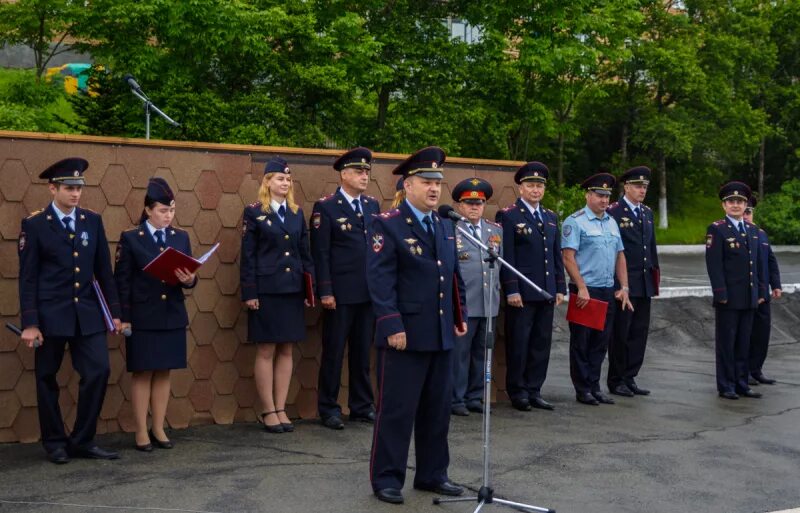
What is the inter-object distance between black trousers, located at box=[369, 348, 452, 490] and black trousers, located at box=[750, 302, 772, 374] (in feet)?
20.9

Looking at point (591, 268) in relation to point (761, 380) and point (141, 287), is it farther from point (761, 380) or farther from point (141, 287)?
point (141, 287)

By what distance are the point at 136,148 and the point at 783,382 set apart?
7.73 metres

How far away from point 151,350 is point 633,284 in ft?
16.8

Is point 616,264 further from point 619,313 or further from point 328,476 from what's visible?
point 328,476

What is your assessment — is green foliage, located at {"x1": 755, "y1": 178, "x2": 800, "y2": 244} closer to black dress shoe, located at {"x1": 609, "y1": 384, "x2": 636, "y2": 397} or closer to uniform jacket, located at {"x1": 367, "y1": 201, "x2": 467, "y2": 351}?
black dress shoe, located at {"x1": 609, "y1": 384, "x2": 636, "y2": 397}

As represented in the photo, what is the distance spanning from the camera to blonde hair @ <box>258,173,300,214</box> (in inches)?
341

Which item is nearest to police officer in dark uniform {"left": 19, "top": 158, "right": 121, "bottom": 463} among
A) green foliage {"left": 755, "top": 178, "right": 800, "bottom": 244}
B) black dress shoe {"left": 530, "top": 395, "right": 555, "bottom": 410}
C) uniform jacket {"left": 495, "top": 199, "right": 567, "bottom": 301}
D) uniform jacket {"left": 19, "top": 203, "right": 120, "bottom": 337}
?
uniform jacket {"left": 19, "top": 203, "right": 120, "bottom": 337}

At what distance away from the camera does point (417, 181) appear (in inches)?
271

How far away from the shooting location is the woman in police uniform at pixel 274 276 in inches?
340

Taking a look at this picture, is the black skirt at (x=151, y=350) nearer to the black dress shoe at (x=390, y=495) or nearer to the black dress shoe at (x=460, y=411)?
the black dress shoe at (x=390, y=495)

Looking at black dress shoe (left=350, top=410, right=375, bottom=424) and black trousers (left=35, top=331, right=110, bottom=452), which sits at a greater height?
black trousers (left=35, top=331, right=110, bottom=452)

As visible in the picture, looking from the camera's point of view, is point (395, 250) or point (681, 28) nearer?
point (395, 250)

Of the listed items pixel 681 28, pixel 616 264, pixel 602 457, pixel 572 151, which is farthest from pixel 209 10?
pixel 681 28

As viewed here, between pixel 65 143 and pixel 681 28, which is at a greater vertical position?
pixel 681 28
